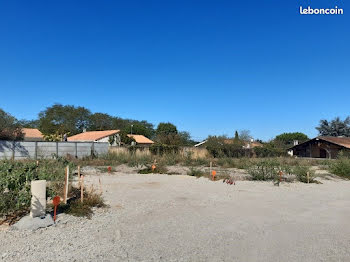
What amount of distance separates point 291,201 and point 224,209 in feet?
7.65

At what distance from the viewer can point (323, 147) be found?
139ft

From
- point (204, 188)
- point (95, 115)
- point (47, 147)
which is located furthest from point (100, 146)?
point (95, 115)

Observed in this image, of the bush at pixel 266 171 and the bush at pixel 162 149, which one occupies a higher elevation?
the bush at pixel 162 149

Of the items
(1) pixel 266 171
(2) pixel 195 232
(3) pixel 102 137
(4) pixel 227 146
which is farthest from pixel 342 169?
(3) pixel 102 137

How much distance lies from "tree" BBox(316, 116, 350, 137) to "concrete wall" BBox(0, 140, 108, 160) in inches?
2321

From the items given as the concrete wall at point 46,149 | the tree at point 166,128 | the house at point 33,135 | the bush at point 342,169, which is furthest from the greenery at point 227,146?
the tree at point 166,128

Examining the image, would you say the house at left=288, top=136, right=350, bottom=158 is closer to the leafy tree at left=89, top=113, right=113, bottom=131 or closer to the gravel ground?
the gravel ground

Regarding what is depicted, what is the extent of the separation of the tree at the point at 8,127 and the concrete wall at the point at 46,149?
3.82m

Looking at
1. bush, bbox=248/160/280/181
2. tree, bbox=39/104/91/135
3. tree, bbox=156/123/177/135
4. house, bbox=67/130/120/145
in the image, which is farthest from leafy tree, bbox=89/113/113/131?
bush, bbox=248/160/280/181

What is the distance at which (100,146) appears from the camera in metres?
25.1

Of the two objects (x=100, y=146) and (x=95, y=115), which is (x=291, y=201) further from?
(x=95, y=115)

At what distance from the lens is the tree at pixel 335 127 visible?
66250mm

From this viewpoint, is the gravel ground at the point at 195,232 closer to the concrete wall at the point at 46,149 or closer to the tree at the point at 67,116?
the concrete wall at the point at 46,149

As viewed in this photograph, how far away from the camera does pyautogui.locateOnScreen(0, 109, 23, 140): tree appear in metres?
24.2
